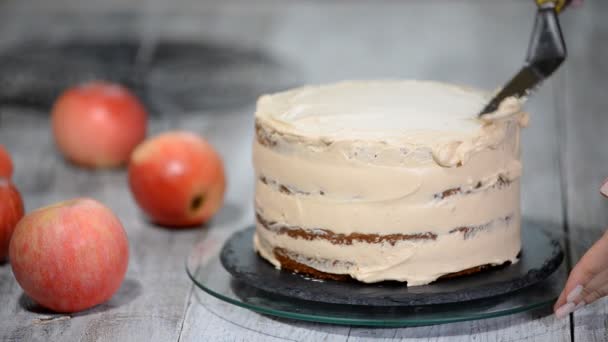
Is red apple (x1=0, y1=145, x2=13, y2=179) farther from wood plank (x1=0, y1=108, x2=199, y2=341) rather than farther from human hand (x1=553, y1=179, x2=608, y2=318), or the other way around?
human hand (x1=553, y1=179, x2=608, y2=318)

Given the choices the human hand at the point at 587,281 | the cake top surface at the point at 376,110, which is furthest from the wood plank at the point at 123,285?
the human hand at the point at 587,281

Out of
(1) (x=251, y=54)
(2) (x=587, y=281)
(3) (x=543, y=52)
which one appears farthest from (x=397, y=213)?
(1) (x=251, y=54)

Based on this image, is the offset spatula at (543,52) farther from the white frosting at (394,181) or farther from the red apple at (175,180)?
the red apple at (175,180)

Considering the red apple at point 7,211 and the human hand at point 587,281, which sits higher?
the human hand at point 587,281

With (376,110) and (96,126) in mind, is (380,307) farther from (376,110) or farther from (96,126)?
(96,126)

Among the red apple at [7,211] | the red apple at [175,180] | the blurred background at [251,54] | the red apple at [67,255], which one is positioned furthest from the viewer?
the blurred background at [251,54]

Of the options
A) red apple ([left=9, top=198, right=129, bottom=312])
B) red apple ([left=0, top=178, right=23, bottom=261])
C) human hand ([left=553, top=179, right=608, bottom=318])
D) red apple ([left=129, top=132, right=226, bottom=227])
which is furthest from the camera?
red apple ([left=129, top=132, right=226, bottom=227])

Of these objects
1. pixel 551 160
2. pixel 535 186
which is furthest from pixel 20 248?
pixel 551 160

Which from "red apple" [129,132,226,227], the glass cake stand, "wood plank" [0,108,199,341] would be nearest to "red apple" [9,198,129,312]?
"wood plank" [0,108,199,341]
